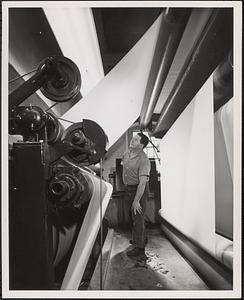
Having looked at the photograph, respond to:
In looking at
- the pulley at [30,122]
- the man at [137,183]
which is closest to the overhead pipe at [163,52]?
the man at [137,183]

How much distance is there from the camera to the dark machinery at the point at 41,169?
3.26ft

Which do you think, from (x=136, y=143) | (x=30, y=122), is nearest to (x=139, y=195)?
(x=136, y=143)

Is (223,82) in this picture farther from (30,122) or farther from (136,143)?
(30,122)

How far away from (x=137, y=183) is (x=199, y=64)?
0.60 metres

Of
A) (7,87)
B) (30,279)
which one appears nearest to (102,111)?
(7,87)

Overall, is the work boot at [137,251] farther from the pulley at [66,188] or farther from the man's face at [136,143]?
the man's face at [136,143]

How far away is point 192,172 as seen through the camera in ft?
4.65

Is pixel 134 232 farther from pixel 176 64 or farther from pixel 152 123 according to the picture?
pixel 176 64

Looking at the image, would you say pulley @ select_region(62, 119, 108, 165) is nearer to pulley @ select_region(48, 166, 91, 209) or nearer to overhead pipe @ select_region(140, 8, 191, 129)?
pulley @ select_region(48, 166, 91, 209)

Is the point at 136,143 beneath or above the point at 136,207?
above

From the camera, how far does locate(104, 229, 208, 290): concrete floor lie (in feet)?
3.67

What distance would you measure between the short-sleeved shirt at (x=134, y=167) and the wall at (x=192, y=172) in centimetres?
12

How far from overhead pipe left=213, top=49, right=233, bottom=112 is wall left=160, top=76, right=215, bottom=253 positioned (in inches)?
1.6

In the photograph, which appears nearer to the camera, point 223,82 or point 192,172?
point 223,82
